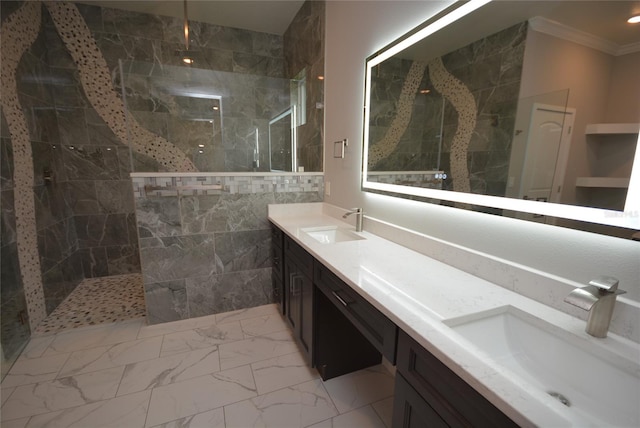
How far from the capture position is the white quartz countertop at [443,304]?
521 millimetres

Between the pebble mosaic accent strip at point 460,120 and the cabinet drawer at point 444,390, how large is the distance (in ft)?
2.41

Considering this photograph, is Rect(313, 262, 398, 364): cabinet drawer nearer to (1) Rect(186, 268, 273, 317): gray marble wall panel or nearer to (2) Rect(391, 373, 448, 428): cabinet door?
(2) Rect(391, 373, 448, 428): cabinet door

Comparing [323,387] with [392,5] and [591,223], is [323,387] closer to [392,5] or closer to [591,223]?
[591,223]

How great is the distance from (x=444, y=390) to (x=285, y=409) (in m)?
1.14

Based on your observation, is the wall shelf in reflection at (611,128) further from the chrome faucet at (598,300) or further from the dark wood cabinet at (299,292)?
the dark wood cabinet at (299,292)

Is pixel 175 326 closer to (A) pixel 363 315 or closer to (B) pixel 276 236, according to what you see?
(B) pixel 276 236

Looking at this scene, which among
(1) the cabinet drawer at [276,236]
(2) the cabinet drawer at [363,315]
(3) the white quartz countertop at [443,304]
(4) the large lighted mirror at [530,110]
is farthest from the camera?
(1) the cabinet drawer at [276,236]

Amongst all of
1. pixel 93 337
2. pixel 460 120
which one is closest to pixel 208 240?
pixel 93 337

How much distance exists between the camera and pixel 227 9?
2.71 meters

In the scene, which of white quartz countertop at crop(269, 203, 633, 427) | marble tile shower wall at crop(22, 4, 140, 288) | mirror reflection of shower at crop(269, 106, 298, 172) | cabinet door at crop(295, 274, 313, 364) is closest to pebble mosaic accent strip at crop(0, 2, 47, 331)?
marble tile shower wall at crop(22, 4, 140, 288)

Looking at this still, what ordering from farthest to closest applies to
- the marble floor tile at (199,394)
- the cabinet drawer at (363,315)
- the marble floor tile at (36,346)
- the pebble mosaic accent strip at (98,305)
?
the pebble mosaic accent strip at (98,305) → the marble floor tile at (36,346) → the marble floor tile at (199,394) → the cabinet drawer at (363,315)

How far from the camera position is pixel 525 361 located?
2.52 ft

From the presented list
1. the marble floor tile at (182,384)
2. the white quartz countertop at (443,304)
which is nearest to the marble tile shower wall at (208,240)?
the marble floor tile at (182,384)

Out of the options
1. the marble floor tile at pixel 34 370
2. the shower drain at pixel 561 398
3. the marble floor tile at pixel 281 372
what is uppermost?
the shower drain at pixel 561 398
